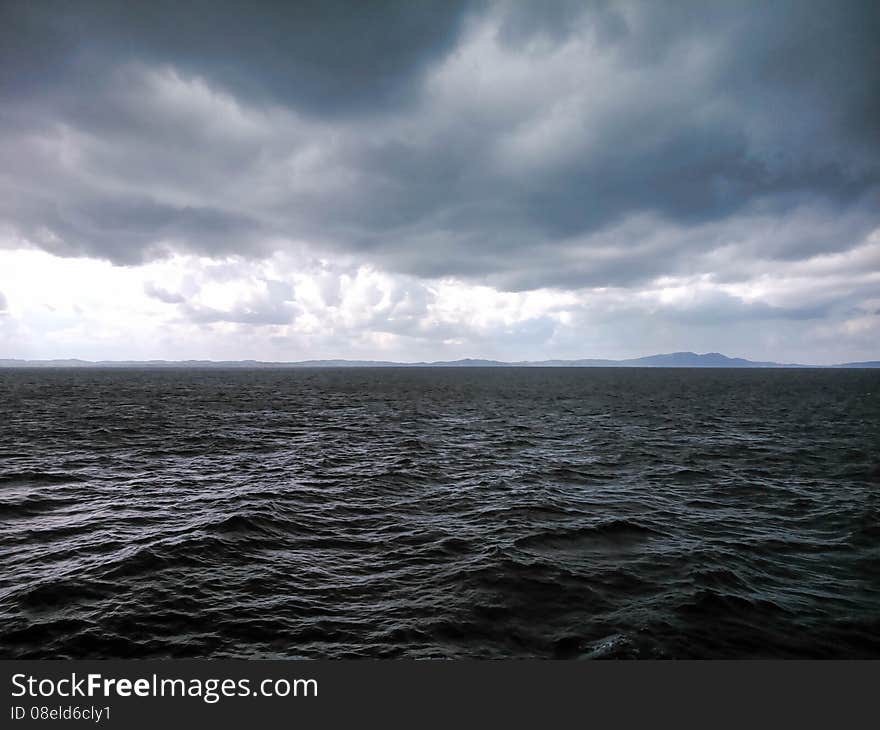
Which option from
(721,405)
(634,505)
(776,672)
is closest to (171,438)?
(634,505)

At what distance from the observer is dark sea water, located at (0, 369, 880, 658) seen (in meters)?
12.0

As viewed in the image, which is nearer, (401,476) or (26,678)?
(26,678)

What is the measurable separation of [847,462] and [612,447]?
15.7m

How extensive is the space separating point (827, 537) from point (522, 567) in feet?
44.4

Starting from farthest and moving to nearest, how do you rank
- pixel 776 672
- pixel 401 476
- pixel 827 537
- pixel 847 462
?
pixel 847 462 < pixel 401 476 < pixel 827 537 < pixel 776 672

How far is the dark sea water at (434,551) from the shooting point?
39.2 feet

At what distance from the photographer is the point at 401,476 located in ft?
94.0

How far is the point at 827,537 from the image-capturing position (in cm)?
1930

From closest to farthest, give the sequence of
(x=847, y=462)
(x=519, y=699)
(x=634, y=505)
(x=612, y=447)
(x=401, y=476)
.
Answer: (x=519, y=699) → (x=634, y=505) → (x=401, y=476) → (x=847, y=462) → (x=612, y=447)

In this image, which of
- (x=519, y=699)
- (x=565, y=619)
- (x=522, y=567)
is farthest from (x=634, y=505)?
(x=519, y=699)

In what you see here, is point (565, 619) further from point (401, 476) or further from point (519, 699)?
point (401, 476)

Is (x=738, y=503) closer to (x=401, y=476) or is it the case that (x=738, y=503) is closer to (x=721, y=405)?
(x=401, y=476)

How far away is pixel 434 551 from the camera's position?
57.1 feet

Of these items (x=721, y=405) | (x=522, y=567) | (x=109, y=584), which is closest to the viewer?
(x=109, y=584)
